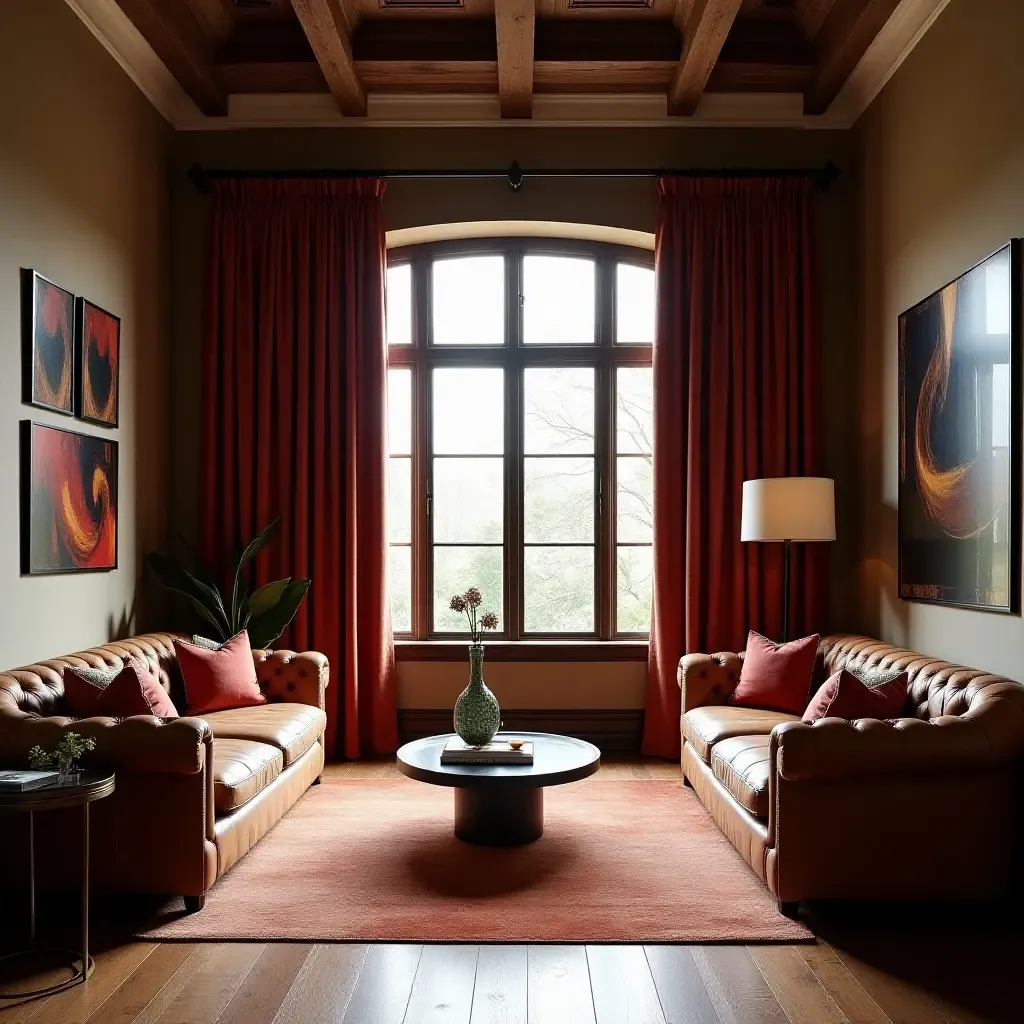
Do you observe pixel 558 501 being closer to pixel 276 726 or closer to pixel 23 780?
pixel 276 726

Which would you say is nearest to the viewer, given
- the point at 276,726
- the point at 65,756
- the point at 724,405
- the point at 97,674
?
the point at 65,756

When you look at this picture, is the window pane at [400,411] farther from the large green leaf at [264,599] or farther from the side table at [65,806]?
the side table at [65,806]

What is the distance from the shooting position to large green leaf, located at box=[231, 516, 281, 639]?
17.2 feet

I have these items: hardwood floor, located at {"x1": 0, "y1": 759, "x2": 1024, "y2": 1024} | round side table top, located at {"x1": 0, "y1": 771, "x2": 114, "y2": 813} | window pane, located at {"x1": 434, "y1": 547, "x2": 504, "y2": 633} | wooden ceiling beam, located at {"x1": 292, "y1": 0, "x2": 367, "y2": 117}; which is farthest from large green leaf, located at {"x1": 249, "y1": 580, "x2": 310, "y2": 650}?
wooden ceiling beam, located at {"x1": 292, "y1": 0, "x2": 367, "y2": 117}

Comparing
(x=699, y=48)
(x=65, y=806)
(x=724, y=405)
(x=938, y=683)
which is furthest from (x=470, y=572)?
(x=65, y=806)

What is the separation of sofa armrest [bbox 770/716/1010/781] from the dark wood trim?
261 centimetres

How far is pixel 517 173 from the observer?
559 cm

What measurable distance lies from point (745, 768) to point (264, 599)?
2.76 metres

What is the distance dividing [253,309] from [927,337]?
3583 millimetres

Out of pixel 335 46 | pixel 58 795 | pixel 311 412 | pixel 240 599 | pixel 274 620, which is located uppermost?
pixel 335 46

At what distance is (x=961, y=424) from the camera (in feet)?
13.3

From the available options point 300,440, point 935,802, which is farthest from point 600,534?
point 935,802

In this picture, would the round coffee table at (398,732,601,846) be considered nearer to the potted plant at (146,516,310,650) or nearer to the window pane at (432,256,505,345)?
the potted plant at (146,516,310,650)

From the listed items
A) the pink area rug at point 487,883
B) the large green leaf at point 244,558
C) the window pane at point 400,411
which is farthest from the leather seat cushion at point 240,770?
the window pane at point 400,411
